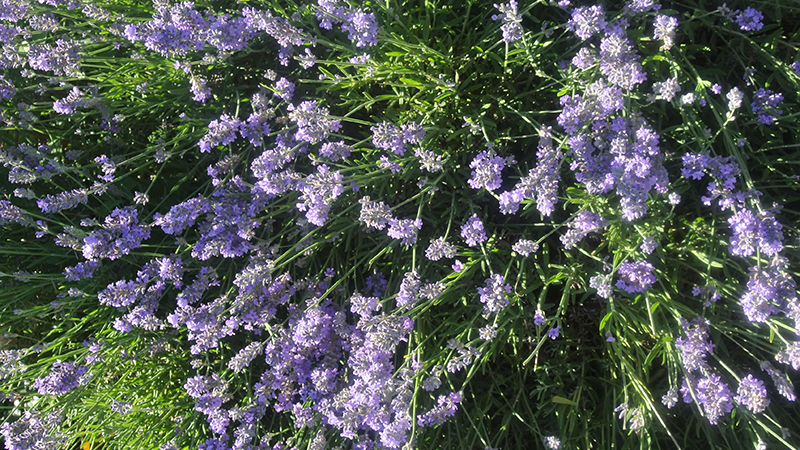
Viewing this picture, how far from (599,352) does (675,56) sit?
4.84ft

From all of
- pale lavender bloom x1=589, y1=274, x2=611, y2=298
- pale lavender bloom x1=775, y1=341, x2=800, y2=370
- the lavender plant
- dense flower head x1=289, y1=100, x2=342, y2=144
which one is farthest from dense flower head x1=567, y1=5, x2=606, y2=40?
pale lavender bloom x1=775, y1=341, x2=800, y2=370

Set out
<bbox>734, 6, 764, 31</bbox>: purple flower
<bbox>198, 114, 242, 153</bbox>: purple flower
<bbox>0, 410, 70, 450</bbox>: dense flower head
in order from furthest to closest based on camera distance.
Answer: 1. <bbox>0, 410, 70, 450</bbox>: dense flower head
2. <bbox>198, 114, 242, 153</bbox>: purple flower
3. <bbox>734, 6, 764, 31</bbox>: purple flower

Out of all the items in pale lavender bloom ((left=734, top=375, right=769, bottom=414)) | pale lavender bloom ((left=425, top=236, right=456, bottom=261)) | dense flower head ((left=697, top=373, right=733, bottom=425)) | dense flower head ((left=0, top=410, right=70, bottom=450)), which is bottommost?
dense flower head ((left=0, top=410, right=70, bottom=450))

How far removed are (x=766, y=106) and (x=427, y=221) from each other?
Result: 1.49m

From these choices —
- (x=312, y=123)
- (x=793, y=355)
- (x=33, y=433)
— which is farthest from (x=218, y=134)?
(x=793, y=355)

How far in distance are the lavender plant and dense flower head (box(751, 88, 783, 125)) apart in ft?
0.06

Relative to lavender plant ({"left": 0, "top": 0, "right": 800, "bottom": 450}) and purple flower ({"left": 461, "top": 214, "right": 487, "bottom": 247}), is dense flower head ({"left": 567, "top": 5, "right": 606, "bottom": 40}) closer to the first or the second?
lavender plant ({"left": 0, "top": 0, "right": 800, "bottom": 450})

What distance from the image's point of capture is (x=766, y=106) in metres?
2.14

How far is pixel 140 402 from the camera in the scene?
306cm

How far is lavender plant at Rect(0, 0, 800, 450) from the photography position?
207cm

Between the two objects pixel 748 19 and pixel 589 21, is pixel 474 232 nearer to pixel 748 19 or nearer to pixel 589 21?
pixel 589 21

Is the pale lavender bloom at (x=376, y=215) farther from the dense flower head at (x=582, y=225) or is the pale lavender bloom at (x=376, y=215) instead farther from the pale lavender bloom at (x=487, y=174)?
the dense flower head at (x=582, y=225)

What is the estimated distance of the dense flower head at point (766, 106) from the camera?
2.11m

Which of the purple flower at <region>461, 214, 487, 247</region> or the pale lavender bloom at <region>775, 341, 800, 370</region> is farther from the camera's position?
the purple flower at <region>461, 214, 487, 247</region>
